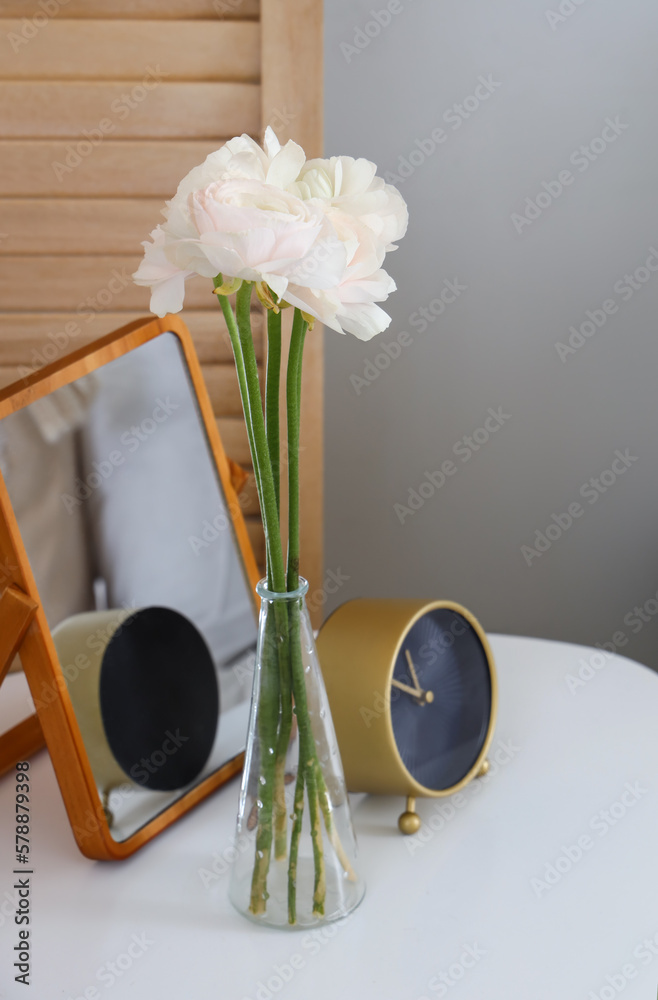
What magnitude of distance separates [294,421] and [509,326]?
0.94 m

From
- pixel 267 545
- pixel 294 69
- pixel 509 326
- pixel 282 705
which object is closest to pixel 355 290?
pixel 267 545

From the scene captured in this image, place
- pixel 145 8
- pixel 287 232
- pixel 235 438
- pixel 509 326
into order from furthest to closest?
pixel 509 326 → pixel 235 438 → pixel 145 8 → pixel 287 232

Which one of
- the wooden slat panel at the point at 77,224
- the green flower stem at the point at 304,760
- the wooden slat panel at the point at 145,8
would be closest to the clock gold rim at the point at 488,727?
the green flower stem at the point at 304,760

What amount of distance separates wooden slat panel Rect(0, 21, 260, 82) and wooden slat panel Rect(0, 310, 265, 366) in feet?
0.92

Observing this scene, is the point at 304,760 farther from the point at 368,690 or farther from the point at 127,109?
the point at 127,109

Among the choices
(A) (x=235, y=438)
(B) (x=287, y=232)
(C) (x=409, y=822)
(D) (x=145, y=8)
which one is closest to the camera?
(B) (x=287, y=232)

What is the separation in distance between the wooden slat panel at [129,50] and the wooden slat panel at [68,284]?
0.70 feet

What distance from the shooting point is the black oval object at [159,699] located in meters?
0.74

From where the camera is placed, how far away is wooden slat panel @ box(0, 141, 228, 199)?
112cm

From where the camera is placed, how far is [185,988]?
0.58 meters

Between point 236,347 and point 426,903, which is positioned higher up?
point 236,347

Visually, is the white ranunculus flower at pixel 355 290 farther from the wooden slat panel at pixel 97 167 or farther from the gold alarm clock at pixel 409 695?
the wooden slat panel at pixel 97 167

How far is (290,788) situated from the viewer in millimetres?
633

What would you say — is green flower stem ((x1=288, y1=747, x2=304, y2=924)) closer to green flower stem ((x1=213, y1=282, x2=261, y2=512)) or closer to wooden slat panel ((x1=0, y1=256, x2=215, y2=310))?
green flower stem ((x1=213, y1=282, x2=261, y2=512))
